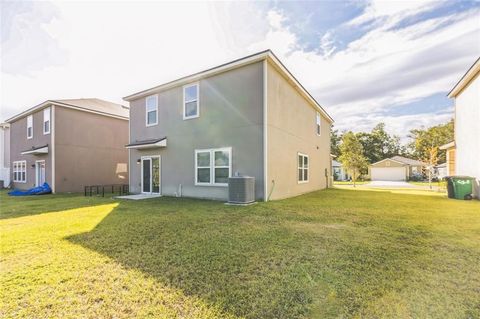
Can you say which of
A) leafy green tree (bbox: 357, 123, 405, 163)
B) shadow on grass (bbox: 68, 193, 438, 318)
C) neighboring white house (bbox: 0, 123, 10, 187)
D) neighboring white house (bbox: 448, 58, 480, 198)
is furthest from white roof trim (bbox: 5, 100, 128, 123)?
leafy green tree (bbox: 357, 123, 405, 163)

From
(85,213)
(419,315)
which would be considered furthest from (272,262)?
(85,213)

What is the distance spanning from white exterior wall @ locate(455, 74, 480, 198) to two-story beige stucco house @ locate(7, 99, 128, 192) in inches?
811

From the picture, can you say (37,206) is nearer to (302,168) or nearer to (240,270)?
(240,270)

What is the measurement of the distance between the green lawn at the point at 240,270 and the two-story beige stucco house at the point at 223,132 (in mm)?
4137

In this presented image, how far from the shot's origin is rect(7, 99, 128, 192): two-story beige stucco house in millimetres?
14766

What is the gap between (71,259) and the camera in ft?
11.5

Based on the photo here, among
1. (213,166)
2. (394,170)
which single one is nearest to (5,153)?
(213,166)

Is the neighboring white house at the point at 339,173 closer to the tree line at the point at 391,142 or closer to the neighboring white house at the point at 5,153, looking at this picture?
the tree line at the point at 391,142

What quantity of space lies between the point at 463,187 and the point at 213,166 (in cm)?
1134

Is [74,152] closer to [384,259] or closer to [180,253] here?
[180,253]

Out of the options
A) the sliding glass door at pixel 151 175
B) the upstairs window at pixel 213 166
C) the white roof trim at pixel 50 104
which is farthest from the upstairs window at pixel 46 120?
the upstairs window at pixel 213 166

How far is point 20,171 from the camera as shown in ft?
61.4

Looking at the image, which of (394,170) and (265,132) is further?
(394,170)

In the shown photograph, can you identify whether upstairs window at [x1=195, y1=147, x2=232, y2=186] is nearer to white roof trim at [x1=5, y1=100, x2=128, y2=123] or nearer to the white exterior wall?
white roof trim at [x1=5, y1=100, x2=128, y2=123]
